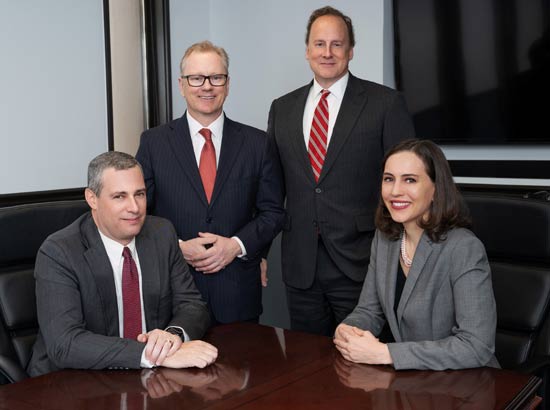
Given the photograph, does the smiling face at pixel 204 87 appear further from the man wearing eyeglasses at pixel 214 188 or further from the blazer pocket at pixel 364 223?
the blazer pocket at pixel 364 223

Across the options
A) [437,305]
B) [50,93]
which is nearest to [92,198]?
[437,305]

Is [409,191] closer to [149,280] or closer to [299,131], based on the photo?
[299,131]

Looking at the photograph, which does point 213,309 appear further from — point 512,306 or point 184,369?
point 512,306

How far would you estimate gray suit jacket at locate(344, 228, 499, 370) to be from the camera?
5.80ft

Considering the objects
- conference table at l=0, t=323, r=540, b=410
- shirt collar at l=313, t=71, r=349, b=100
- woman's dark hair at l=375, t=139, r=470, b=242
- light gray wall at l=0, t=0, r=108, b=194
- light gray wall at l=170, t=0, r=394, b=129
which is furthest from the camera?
light gray wall at l=170, t=0, r=394, b=129

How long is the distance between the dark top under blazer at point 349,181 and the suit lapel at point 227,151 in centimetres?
24

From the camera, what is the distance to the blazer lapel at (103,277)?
2.01m

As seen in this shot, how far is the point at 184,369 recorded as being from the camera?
1739 millimetres

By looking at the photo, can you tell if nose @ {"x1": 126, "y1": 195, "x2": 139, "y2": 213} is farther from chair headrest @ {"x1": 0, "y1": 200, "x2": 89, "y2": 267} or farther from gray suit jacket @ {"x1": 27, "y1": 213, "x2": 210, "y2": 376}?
chair headrest @ {"x1": 0, "y1": 200, "x2": 89, "y2": 267}

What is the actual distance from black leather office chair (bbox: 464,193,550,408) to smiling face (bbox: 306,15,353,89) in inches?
30.4

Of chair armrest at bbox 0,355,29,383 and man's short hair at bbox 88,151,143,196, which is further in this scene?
man's short hair at bbox 88,151,143,196

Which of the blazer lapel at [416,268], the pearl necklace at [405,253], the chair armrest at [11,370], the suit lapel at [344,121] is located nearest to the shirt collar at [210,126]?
the suit lapel at [344,121]

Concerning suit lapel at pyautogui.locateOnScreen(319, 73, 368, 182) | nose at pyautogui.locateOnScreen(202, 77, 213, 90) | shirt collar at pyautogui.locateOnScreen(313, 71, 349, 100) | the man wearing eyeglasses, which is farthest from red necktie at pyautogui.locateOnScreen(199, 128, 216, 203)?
shirt collar at pyautogui.locateOnScreen(313, 71, 349, 100)

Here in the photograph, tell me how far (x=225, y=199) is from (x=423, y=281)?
33.4 inches
